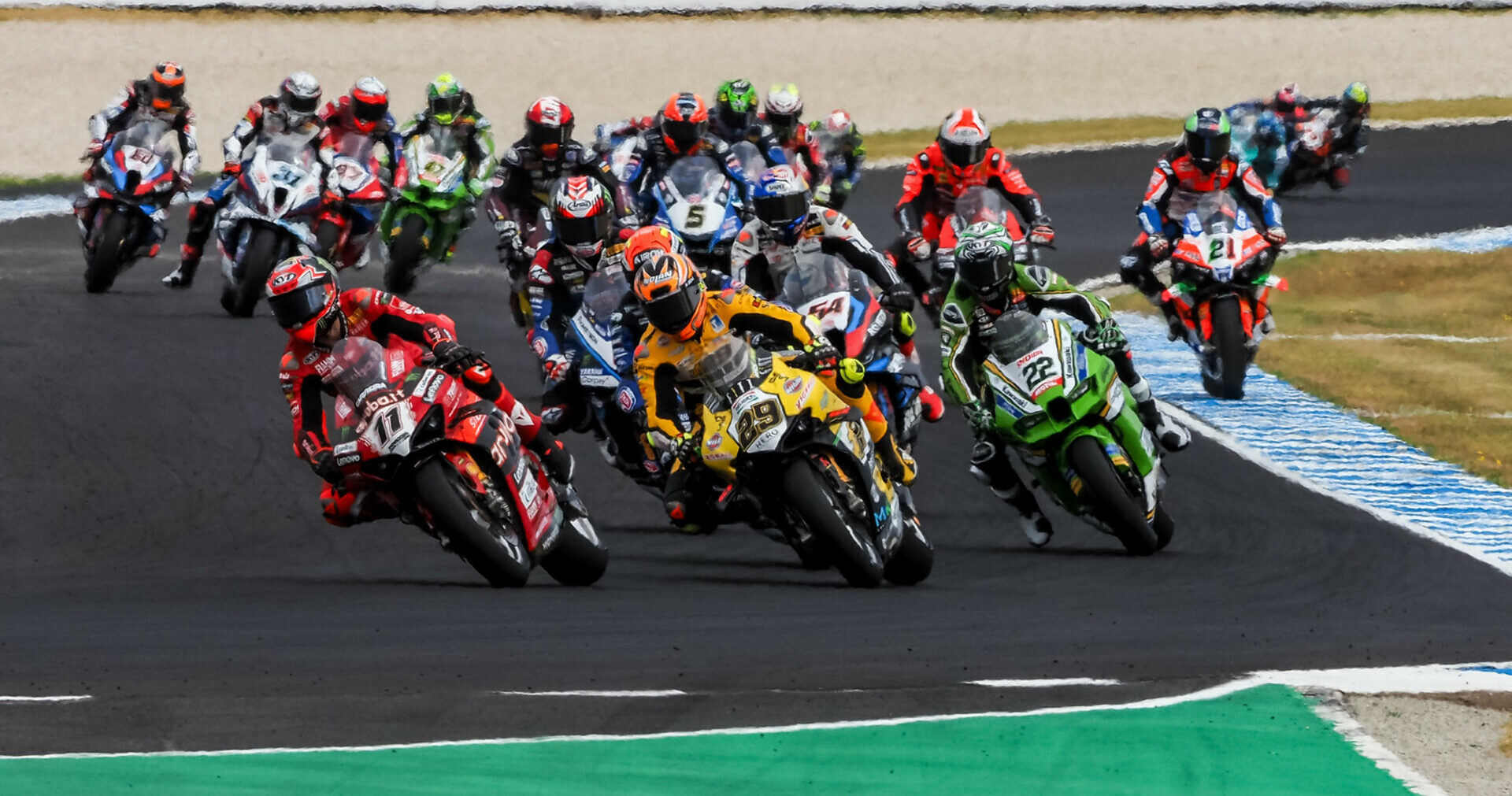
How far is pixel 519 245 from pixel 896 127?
697 inches

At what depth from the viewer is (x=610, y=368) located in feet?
45.2

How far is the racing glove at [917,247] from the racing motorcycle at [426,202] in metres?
4.80

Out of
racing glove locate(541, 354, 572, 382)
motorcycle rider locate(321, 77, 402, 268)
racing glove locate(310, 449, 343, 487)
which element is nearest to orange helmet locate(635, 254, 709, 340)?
racing glove locate(310, 449, 343, 487)

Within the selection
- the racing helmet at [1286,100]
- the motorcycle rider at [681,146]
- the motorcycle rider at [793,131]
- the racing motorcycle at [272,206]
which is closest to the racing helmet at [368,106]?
the racing motorcycle at [272,206]

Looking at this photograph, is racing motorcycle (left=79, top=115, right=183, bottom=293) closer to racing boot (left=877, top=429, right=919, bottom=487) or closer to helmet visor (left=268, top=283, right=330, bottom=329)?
helmet visor (left=268, top=283, right=330, bottom=329)

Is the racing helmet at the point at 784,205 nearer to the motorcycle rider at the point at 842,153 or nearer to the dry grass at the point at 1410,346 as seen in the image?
the dry grass at the point at 1410,346

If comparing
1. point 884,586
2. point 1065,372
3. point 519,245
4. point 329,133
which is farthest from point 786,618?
point 329,133

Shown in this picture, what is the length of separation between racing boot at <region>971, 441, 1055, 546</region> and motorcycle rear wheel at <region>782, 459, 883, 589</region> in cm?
184

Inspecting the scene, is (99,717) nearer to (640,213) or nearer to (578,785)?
→ (578,785)

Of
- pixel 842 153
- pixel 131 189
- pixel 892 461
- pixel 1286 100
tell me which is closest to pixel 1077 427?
pixel 892 461

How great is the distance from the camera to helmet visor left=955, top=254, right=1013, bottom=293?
476 inches

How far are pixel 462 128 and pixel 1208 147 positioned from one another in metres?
6.84

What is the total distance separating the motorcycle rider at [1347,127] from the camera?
28359 mm

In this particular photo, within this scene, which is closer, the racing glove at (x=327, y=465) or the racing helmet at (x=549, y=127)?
the racing glove at (x=327, y=465)
